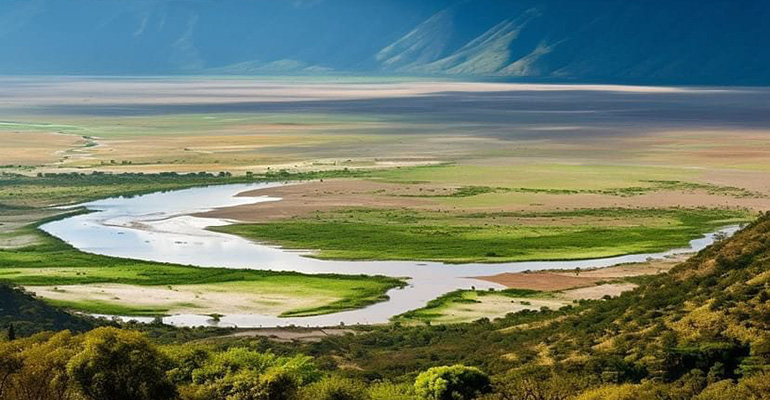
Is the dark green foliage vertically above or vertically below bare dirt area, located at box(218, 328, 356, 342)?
above

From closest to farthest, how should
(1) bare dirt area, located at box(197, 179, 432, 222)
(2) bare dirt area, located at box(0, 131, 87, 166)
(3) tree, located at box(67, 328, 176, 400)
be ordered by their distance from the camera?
(3) tree, located at box(67, 328, 176, 400) → (1) bare dirt area, located at box(197, 179, 432, 222) → (2) bare dirt area, located at box(0, 131, 87, 166)

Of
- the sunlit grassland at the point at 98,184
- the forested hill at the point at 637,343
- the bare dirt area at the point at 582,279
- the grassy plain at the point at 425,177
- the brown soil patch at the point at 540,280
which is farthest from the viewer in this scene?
the sunlit grassland at the point at 98,184

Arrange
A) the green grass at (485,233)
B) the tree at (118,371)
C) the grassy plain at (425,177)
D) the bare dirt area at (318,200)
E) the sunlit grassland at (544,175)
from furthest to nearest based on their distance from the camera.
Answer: the sunlit grassland at (544,175) < the bare dirt area at (318,200) < the grassy plain at (425,177) < the green grass at (485,233) < the tree at (118,371)

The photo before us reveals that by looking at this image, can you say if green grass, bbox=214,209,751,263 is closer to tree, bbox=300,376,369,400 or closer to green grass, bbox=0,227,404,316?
green grass, bbox=0,227,404,316

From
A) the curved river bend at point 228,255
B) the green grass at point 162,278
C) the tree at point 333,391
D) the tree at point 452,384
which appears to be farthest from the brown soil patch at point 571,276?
the tree at point 333,391

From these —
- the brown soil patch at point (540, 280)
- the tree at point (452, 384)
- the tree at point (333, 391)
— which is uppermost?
the tree at point (333, 391)

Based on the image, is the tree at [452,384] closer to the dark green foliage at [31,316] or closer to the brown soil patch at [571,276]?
the dark green foliage at [31,316]

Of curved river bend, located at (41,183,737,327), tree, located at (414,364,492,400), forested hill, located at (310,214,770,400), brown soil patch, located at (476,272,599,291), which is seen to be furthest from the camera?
brown soil patch, located at (476,272,599,291)

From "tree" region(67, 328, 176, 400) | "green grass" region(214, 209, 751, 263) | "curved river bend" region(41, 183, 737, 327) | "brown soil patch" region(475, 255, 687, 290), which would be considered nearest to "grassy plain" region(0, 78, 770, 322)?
"green grass" region(214, 209, 751, 263)

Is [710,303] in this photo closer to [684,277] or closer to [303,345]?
[684,277]
